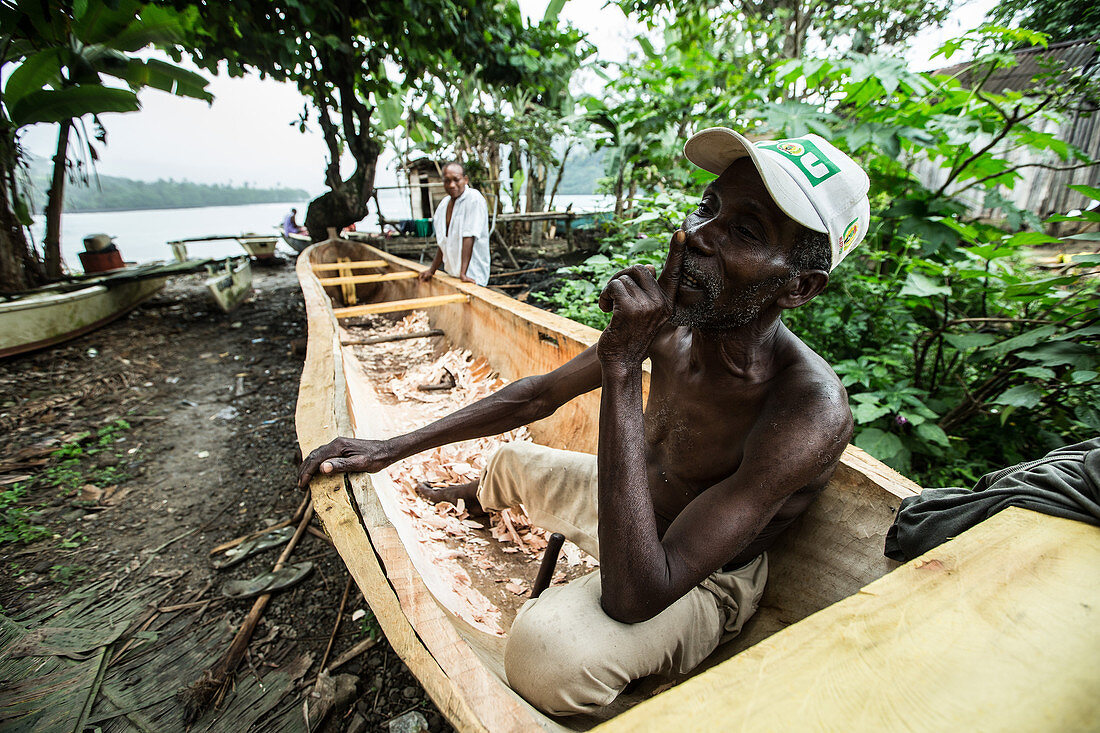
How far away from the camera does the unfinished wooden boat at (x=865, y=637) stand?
610 mm

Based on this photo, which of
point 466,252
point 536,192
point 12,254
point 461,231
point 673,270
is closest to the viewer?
point 673,270

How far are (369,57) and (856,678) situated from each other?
803 cm

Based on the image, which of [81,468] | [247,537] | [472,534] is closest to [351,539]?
[472,534]

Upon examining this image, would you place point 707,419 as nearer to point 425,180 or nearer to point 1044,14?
point 1044,14

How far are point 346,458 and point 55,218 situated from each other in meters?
9.10

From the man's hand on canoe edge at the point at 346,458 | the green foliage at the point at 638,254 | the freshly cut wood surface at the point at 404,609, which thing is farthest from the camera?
the green foliage at the point at 638,254

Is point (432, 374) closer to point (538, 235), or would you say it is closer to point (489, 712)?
point (489, 712)

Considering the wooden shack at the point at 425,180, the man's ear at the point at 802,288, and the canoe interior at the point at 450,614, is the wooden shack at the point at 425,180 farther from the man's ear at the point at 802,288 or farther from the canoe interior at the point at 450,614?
the man's ear at the point at 802,288

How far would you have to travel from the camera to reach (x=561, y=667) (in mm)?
1061

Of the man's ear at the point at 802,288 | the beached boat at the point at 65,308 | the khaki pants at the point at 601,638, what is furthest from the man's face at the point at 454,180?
the khaki pants at the point at 601,638

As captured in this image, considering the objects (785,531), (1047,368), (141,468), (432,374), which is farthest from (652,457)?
(141,468)

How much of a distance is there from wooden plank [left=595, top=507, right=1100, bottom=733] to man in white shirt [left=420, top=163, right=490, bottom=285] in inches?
184

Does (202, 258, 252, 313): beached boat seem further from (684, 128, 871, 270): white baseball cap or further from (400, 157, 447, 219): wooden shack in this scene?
(684, 128, 871, 270): white baseball cap

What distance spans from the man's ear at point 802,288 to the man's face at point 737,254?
28mm
